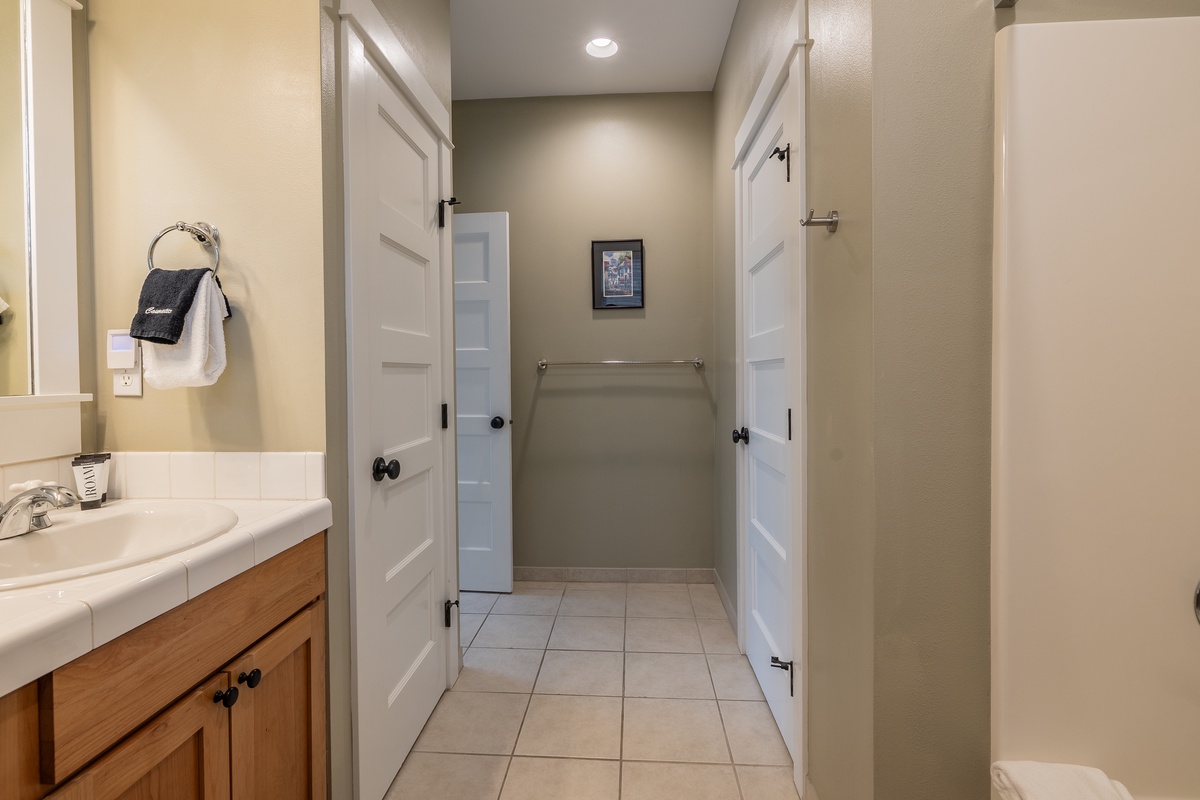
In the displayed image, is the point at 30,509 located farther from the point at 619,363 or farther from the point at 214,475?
the point at 619,363

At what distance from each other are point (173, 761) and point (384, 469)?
0.75 metres

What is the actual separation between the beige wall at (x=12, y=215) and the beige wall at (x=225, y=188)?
130 millimetres

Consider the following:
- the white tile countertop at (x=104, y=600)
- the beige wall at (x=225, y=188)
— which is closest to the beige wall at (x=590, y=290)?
the beige wall at (x=225, y=188)

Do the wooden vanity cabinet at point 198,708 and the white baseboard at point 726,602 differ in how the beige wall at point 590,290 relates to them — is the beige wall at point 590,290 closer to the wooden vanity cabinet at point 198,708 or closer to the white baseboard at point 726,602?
the white baseboard at point 726,602

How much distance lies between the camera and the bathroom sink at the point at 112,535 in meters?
0.96

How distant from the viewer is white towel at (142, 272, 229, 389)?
3.89 feet

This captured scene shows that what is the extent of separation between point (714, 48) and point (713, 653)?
8.69 feet

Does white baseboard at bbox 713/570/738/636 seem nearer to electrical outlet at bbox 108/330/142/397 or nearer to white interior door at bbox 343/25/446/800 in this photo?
white interior door at bbox 343/25/446/800

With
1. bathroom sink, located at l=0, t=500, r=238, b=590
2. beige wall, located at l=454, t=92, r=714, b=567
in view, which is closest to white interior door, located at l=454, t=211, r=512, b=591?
beige wall, located at l=454, t=92, r=714, b=567

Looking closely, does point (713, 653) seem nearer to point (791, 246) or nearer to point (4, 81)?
point (791, 246)

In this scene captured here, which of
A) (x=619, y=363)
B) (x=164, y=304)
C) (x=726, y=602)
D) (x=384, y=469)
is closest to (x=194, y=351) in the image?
(x=164, y=304)

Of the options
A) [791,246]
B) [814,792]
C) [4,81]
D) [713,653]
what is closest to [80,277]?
[4,81]

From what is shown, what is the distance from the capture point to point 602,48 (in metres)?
2.70

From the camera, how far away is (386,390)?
159 centimetres
